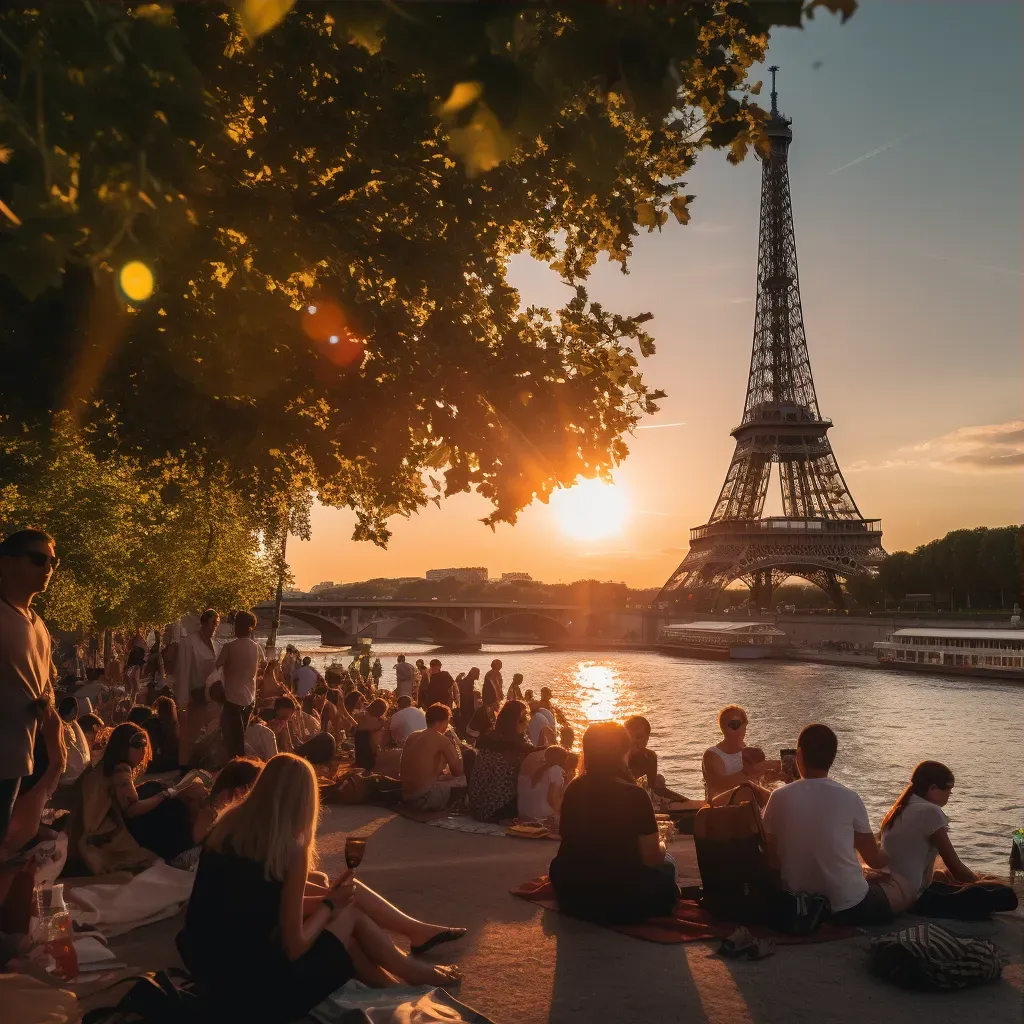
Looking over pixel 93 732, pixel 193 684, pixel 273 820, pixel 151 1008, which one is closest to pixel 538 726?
pixel 193 684

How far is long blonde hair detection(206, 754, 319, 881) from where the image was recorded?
13.0 feet

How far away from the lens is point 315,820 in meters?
4.16

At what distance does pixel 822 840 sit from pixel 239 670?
607 cm

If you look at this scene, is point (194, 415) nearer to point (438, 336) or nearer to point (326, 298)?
point (326, 298)

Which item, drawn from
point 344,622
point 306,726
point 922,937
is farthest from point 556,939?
point 344,622

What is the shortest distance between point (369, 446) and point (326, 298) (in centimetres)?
127

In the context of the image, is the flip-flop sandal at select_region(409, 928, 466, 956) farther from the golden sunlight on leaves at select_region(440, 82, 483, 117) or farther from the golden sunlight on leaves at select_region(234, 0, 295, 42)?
the golden sunlight on leaves at select_region(234, 0, 295, 42)

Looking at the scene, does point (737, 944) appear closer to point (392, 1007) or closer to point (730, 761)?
point (392, 1007)

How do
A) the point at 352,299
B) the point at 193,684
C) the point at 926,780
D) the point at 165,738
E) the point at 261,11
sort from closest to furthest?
1. the point at 261,11
2. the point at 926,780
3. the point at 352,299
4. the point at 193,684
5. the point at 165,738

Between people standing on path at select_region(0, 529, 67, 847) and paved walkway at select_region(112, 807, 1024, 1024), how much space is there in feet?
4.60

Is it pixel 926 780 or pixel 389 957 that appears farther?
pixel 926 780

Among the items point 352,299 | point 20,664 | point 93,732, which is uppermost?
point 352,299

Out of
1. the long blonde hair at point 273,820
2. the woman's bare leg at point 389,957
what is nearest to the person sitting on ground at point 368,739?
the woman's bare leg at point 389,957

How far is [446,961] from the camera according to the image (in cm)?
514
